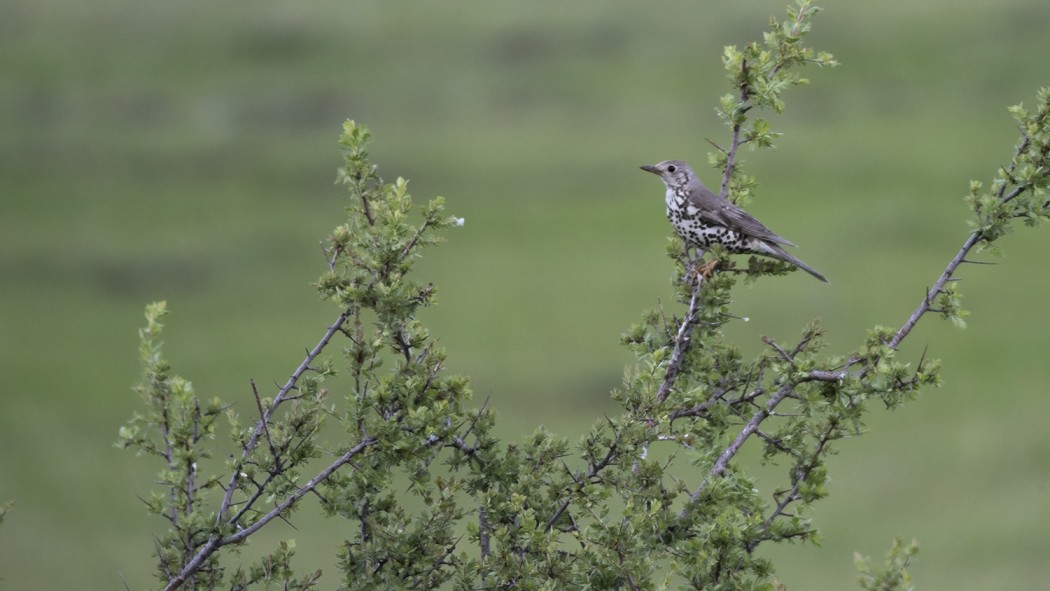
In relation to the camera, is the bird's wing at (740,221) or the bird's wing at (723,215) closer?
the bird's wing at (740,221)

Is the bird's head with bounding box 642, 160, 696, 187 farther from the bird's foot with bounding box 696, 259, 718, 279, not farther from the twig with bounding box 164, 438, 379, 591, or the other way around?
the twig with bounding box 164, 438, 379, 591

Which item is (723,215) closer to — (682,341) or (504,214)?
(682,341)

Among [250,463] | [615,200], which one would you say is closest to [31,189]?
[615,200]

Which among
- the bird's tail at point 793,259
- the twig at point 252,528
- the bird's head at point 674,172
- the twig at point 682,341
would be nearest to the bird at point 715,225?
the bird's tail at point 793,259

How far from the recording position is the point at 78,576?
38594 millimetres

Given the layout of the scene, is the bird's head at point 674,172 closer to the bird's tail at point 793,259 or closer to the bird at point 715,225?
the bird at point 715,225

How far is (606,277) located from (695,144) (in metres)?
8.43

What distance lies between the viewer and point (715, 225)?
10.7 metres

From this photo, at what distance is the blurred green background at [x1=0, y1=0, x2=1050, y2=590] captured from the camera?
4206 cm

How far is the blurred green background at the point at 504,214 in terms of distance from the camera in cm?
4206

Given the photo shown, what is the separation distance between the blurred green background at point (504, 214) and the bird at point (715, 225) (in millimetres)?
23232

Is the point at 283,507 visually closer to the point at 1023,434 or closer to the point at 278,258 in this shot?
the point at 1023,434

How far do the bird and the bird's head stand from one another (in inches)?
5.7

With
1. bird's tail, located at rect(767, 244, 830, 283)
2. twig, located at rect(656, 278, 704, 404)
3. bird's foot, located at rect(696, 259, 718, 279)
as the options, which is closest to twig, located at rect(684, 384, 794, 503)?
twig, located at rect(656, 278, 704, 404)
